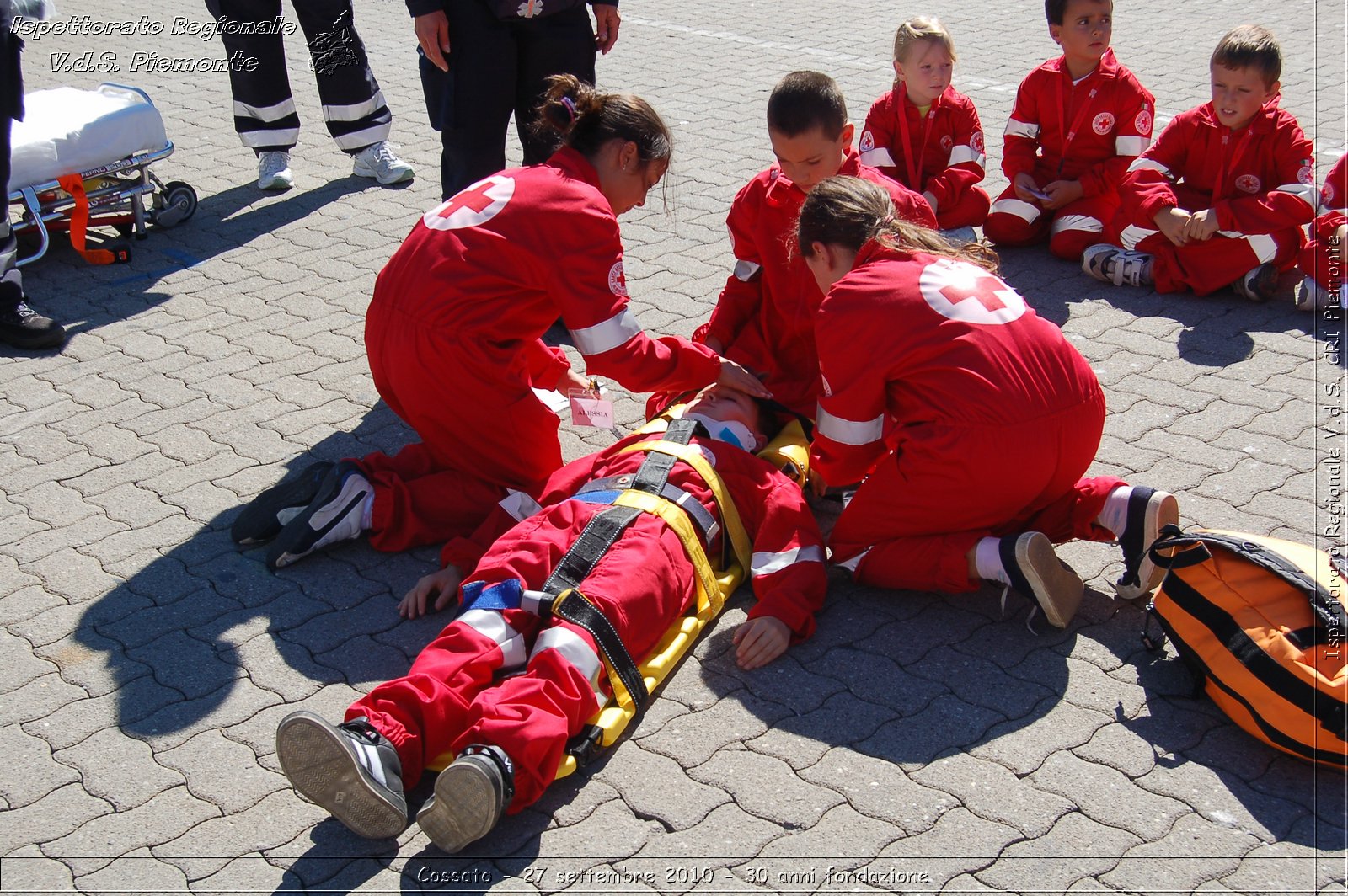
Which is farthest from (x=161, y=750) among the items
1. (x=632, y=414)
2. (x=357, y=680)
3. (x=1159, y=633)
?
(x=1159, y=633)

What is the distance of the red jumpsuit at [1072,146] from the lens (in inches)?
205

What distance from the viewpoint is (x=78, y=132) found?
5129 mm

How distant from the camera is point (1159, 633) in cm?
301

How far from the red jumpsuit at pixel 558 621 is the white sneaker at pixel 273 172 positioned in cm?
362

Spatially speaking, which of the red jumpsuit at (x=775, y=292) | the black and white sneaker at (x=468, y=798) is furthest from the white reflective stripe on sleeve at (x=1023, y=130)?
the black and white sneaker at (x=468, y=798)

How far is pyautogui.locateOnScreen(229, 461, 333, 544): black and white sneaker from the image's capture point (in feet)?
11.2

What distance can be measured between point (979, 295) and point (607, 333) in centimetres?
101

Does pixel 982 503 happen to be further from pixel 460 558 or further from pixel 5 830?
pixel 5 830

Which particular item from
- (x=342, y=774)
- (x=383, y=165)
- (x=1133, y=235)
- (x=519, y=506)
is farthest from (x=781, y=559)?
(x=383, y=165)

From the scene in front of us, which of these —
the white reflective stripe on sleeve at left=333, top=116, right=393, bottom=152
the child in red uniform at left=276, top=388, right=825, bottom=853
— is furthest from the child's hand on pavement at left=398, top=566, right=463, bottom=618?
the white reflective stripe on sleeve at left=333, top=116, right=393, bottom=152

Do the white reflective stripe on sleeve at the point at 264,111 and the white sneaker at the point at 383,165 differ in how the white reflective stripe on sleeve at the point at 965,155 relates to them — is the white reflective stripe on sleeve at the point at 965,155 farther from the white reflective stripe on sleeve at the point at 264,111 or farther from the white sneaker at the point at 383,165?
the white reflective stripe on sleeve at the point at 264,111

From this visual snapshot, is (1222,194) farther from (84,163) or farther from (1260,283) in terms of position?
(84,163)

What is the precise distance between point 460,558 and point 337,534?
413 mm

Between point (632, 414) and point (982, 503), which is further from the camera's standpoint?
point (632, 414)
